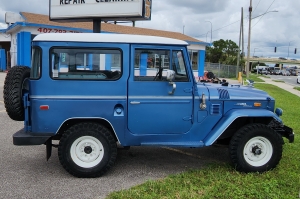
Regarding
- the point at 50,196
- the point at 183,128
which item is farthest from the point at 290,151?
the point at 50,196

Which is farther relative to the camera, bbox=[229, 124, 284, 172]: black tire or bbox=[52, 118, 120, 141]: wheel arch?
bbox=[229, 124, 284, 172]: black tire

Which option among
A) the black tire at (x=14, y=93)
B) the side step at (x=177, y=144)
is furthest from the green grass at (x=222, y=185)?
the black tire at (x=14, y=93)

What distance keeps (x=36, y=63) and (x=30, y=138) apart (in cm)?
109

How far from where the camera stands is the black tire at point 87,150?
468 cm

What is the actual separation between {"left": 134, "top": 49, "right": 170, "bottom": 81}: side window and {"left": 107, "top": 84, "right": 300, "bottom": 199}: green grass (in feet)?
5.01

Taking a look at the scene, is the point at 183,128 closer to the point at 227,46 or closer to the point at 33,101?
the point at 33,101

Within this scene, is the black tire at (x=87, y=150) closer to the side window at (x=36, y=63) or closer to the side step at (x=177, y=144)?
the side step at (x=177, y=144)

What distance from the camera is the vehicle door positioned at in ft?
15.6

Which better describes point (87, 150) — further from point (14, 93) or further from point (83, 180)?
point (14, 93)

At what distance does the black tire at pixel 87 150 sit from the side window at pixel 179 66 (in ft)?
4.46

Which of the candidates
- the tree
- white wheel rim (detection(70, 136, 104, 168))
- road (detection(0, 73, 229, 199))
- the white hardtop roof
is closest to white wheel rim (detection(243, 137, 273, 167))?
road (detection(0, 73, 229, 199))

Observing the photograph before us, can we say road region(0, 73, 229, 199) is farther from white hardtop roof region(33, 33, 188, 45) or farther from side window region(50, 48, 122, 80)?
white hardtop roof region(33, 33, 188, 45)

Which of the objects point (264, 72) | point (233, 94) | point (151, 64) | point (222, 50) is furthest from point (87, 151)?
point (264, 72)

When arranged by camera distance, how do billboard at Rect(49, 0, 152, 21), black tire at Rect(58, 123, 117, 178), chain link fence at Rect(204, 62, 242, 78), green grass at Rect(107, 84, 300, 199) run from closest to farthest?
1. green grass at Rect(107, 84, 300, 199)
2. black tire at Rect(58, 123, 117, 178)
3. billboard at Rect(49, 0, 152, 21)
4. chain link fence at Rect(204, 62, 242, 78)
